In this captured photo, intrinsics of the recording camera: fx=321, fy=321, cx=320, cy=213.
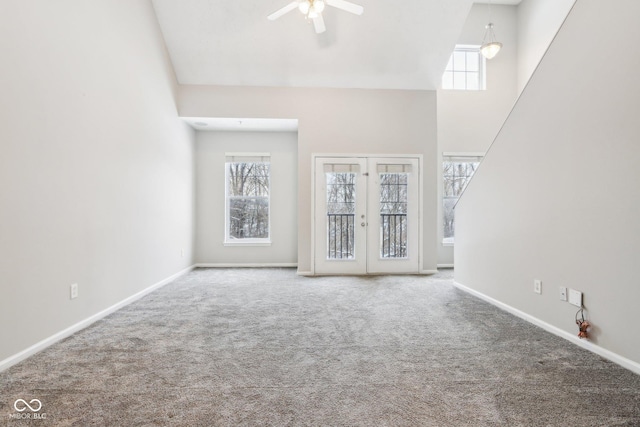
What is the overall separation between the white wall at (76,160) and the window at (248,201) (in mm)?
1703

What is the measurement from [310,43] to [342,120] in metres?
1.22

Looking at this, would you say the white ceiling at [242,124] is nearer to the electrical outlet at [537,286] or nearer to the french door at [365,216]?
the french door at [365,216]

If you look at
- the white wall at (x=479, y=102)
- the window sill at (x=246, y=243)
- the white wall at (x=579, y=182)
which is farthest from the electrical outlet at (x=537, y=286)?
the window sill at (x=246, y=243)

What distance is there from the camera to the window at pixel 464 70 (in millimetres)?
6379

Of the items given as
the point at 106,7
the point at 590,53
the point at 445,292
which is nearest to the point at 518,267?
the point at 445,292

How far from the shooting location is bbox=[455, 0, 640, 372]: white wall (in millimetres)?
1987

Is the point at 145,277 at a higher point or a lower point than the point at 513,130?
lower

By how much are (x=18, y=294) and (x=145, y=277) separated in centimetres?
187

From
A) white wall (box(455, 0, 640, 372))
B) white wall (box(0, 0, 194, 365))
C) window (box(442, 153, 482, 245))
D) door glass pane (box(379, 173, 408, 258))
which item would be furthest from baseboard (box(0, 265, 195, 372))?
window (box(442, 153, 482, 245))

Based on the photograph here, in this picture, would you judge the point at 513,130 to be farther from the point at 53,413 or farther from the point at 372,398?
the point at 53,413

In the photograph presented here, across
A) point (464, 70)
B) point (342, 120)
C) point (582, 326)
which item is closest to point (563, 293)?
point (582, 326)

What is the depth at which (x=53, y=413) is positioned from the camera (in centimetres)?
155

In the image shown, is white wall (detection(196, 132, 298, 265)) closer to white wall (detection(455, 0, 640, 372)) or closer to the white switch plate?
white wall (detection(455, 0, 640, 372))

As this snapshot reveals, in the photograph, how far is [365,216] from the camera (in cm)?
523
